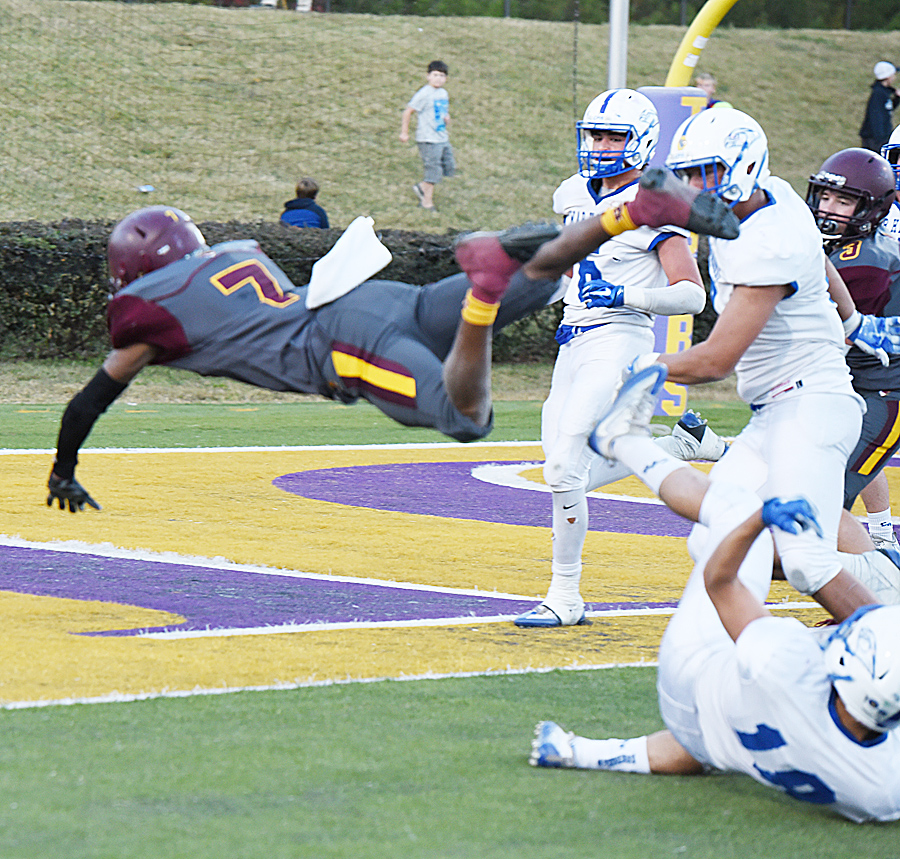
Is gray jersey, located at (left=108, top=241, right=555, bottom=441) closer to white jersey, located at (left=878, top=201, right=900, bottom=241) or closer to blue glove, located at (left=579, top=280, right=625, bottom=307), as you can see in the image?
blue glove, located at (left=579, top=280, right=625, bottom=307)

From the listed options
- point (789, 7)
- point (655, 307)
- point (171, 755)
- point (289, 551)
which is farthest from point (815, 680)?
point (789, 7)

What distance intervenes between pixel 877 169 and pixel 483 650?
2.71 meters

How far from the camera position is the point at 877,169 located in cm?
612

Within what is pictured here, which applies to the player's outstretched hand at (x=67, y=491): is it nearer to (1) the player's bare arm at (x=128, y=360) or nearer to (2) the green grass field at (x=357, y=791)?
(1) the player's bare arm at (x=128, y=360)

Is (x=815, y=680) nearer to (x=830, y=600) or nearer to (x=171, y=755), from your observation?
(x=830, y=600)

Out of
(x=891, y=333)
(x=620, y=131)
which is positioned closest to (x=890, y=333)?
(x=891, y=333)

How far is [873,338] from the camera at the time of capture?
5.80 m

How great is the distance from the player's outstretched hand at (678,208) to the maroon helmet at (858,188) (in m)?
1.81

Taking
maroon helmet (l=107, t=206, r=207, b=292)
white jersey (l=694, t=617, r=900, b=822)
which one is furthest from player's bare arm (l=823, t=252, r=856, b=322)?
maroon helmet (l=107, t=206, r=207, b=292)

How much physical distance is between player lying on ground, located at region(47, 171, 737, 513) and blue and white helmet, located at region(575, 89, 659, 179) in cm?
122

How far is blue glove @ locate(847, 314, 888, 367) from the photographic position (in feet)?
18.9

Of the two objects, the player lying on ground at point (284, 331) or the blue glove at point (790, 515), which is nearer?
the blue glove at point (790, 515)

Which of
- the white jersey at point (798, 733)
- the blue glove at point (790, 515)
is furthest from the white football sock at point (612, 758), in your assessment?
the blue glove at point (790, 515)

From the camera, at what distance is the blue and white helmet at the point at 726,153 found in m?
4.68
